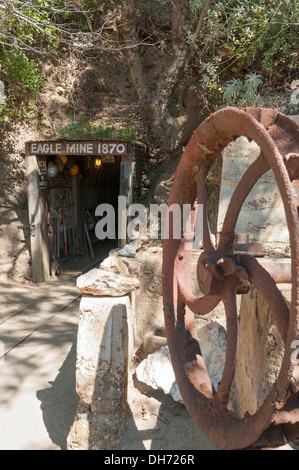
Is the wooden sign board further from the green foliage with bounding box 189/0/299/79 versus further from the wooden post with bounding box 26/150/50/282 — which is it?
the green foliage with bounding box 189/0/299/79

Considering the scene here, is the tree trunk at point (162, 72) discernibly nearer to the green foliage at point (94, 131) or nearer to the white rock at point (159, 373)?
the green foliage at point (94, 131)

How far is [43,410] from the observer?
146 inches

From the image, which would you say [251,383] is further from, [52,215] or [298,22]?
[52,215]

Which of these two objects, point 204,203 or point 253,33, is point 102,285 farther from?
point 253,33

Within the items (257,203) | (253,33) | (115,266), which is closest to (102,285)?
(115,266)

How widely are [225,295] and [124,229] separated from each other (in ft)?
19.0

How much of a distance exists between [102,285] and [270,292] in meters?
1.86

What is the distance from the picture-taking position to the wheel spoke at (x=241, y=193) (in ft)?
4.88

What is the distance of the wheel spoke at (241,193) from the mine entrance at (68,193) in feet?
18.3

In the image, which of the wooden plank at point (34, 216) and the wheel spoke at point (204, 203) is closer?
the wheel spoke at point (204, 203)

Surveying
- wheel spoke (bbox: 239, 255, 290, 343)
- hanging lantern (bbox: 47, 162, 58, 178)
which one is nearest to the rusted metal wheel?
wheel spoke (bbox: 239, 255, 290, 343)

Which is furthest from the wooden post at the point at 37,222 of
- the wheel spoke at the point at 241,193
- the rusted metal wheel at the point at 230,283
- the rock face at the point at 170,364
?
the wheel spoke at the point at 241,193

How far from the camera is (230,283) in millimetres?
1609

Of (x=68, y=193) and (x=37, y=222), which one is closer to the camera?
(x=37, y=222)
